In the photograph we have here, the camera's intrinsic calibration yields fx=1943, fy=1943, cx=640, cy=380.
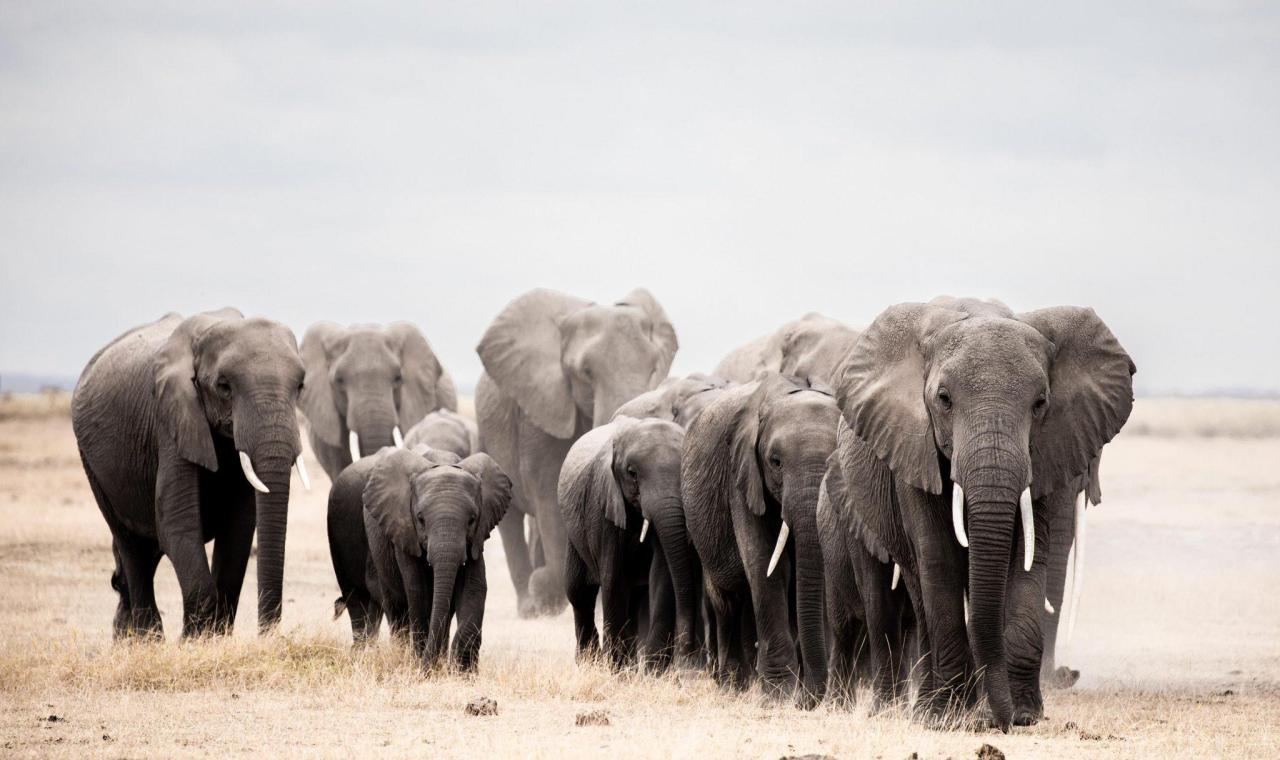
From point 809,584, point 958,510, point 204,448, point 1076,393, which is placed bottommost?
point 809,584

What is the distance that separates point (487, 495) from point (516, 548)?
9.25 m

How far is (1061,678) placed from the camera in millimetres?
14539

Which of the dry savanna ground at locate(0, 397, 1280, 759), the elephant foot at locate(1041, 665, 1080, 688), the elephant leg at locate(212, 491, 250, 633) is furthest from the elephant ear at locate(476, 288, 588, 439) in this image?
the elephant foot at locate(1041, 665, 1080, 688)

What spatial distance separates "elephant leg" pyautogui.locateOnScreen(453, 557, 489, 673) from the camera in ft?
44.3

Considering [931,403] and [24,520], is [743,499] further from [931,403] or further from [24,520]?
[24,520]

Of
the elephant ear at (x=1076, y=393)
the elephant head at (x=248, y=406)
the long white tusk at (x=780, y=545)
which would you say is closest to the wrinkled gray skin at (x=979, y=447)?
the elephant ear at (x=1076, y=393)

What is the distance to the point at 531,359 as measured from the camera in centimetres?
2245

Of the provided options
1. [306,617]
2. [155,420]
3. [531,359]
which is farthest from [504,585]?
[155,420]

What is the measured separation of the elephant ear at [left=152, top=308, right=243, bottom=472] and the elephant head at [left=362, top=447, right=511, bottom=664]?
4.19ft

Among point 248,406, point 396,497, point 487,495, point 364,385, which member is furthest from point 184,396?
point 364,385

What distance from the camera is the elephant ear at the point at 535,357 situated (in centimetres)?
2167

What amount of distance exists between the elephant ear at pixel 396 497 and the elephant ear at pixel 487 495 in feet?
1.26

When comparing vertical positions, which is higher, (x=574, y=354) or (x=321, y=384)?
(x=574, y=354)

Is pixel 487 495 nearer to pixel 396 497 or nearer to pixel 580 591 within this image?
pixel 396 497
